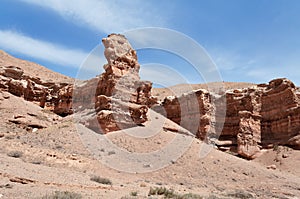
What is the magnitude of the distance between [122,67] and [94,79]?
163 inches

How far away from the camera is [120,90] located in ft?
Result: 84.7

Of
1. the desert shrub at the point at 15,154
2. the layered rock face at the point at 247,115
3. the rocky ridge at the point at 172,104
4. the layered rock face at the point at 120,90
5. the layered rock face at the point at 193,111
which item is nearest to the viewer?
the desert shrub at the point at 15,154

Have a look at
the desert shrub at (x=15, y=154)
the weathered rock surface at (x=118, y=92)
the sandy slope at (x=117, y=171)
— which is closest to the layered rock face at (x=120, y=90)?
the weathered rock surface at (x=118, y=92)

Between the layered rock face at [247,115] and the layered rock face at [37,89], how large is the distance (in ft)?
49.7

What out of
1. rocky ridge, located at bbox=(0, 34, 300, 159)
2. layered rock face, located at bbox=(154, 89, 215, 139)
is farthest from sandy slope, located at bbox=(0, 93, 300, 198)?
layered rock face, located at bbox=(154, 89, 215, 139)

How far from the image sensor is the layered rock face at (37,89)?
34.6 metres

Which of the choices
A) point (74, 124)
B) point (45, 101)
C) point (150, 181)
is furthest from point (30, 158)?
point (45, 101)

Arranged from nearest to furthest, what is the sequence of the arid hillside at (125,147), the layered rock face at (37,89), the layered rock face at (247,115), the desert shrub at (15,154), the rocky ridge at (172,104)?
the arid hillside at (125,147) < the desert shrub at (15,154) < the rocky ridge at (172,104) < the layered rock face at (247,115) < the layered rock face at (37,89)

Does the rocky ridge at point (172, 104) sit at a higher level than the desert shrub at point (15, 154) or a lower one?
higher

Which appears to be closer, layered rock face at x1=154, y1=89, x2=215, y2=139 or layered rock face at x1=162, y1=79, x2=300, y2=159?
layered rock face at x1=162, y1=79, x2=300, y2=159

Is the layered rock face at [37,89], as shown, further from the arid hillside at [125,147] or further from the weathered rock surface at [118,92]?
the weathered rock surface at [118,92]

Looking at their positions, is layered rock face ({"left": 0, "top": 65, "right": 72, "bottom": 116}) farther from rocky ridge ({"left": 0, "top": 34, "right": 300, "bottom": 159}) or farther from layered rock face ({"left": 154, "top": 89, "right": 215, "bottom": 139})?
layered rock face ({"left": 154, "top": 89, "right": 215, "bottom": 139})

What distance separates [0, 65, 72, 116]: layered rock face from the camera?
3456cm

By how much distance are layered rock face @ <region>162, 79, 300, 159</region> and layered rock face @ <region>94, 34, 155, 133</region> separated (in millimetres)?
13812
